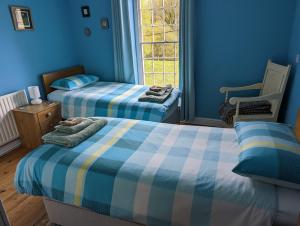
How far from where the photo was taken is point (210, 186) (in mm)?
1229

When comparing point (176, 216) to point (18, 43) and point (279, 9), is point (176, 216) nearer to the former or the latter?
point (279, 9)

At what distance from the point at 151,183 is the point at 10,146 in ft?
8.17

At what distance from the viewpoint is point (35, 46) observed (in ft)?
10.6

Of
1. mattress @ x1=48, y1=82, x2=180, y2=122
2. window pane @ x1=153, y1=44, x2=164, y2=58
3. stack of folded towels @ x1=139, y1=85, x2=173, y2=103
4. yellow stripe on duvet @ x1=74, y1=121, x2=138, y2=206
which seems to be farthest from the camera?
window pane @ x1=153, y1=44, x2=164, y2=58

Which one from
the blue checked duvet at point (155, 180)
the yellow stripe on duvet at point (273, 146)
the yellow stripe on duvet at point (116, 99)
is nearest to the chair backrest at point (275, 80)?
the blue checked duvet at point (155, 180)

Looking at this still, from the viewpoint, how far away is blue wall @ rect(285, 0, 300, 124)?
2287 mm

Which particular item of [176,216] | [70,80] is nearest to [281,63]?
[176,216]

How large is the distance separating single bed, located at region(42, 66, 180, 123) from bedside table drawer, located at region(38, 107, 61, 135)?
0.33 ft

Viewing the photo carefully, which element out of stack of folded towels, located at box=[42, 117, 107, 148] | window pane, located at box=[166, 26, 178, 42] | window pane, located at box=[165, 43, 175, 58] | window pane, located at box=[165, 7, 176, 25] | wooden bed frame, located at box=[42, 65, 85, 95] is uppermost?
window pane, located at box=[165, 7, 176, 25]

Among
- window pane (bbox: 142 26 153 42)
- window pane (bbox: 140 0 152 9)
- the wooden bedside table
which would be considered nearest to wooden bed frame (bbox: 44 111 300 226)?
the wooden bedside table

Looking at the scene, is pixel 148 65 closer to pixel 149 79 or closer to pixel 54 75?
pixel 149 79

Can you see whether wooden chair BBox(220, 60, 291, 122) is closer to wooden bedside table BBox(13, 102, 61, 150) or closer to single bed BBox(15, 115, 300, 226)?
single bed BBox(15, 115, 300, 226)

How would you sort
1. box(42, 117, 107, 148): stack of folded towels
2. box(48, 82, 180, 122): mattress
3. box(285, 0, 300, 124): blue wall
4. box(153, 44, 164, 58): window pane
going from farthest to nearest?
box(153, 44, 164, 58): window pane → box(48, 82, 180, 122): mattress → box(285, 0, 300, 124): blue wall → box(42, 117, 107, 148): stack of folded towels

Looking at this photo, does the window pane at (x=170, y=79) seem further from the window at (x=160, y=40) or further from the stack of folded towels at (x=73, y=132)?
the stack of folded towels at (x=73, y=132)
